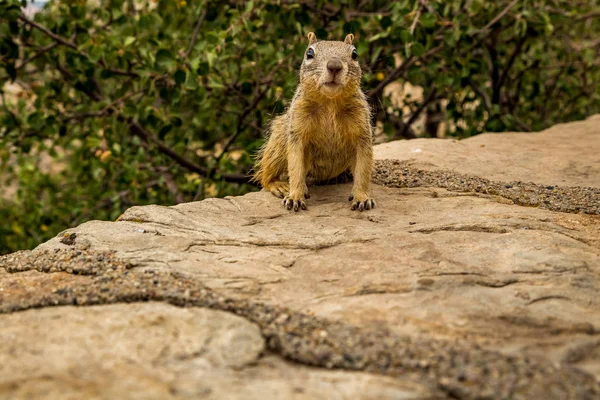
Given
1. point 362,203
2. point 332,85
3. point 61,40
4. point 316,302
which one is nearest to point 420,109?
point 332,85

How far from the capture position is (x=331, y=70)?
16.9 feet

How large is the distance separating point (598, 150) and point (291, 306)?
4736 mm

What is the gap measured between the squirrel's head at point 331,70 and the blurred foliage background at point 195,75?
111cm

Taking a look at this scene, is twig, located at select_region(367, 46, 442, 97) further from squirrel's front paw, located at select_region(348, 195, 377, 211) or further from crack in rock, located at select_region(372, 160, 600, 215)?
squirrel's front paw, located at select_region(348, 195, 377, 211)

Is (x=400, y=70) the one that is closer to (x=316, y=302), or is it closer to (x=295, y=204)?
(x=295, y=204)

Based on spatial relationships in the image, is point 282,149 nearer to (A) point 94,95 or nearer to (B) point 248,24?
(B) point 248,24

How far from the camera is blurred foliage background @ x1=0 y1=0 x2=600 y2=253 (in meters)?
6.97

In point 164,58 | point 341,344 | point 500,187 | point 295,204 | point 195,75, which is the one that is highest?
point 164,58

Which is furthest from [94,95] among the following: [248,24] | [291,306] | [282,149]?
[291,306]

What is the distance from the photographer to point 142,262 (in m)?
3.79

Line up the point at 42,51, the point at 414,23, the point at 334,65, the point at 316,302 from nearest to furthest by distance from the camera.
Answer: the point at 316,302 < the point at 334,65 < the point at 414,23 < the point at 42,51

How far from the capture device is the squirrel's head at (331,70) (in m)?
5.18

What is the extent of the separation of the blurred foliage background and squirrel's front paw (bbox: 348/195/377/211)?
1.65 meters

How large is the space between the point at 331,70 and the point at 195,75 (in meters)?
1.92
